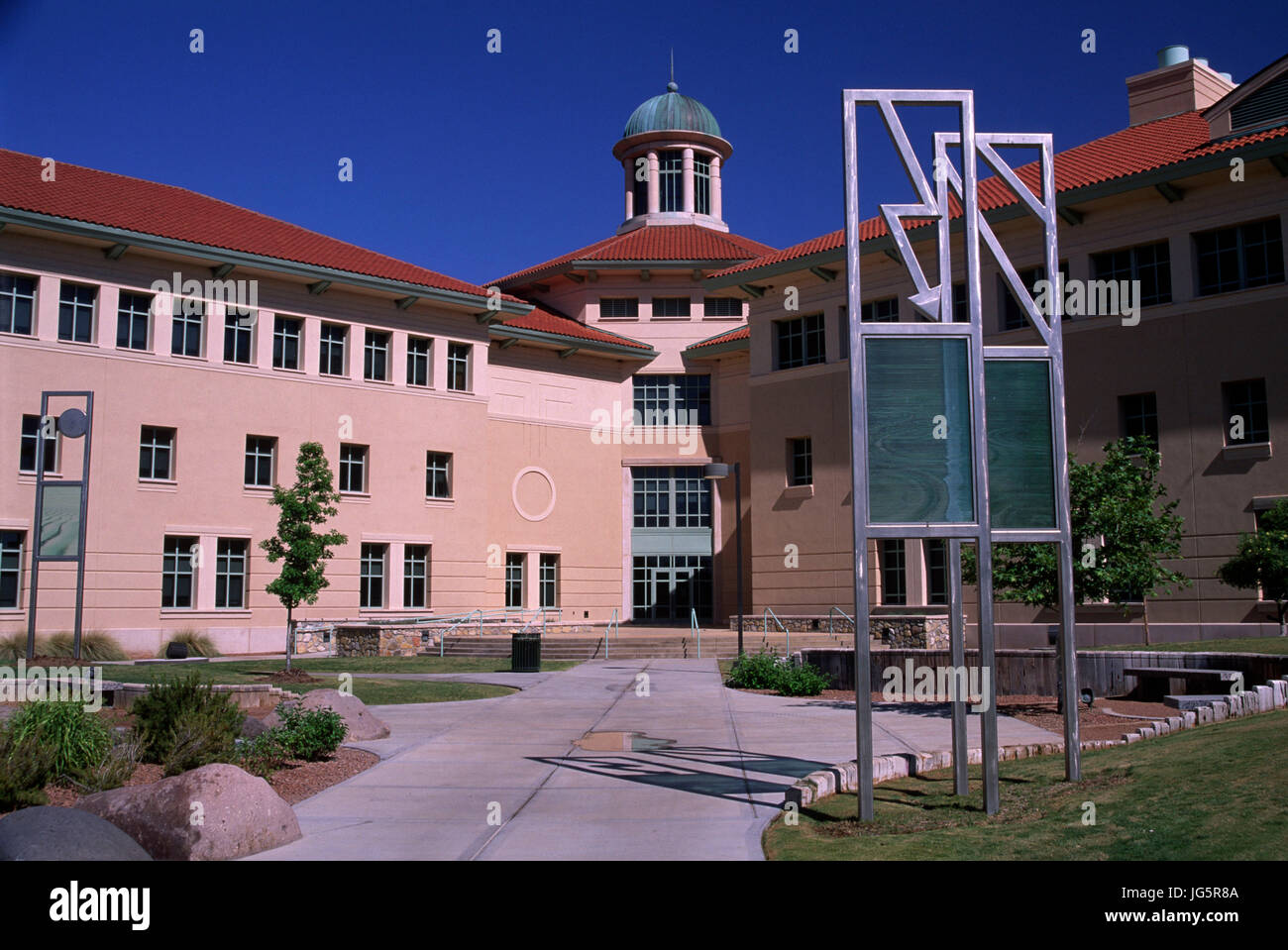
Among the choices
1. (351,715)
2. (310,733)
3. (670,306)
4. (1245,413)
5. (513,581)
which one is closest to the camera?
(310,733)

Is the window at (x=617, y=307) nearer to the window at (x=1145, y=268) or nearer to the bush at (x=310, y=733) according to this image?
the window at (x=1145, y=268)

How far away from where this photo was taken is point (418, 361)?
38.2 metres

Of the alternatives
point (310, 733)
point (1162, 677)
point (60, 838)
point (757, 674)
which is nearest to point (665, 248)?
point (757, 674)

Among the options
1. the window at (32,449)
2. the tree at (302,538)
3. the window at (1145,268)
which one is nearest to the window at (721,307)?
the window at (1145,268)

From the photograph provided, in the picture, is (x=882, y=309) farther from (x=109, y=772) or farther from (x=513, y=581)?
(x=109, y=772)

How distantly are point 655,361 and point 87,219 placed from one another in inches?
843

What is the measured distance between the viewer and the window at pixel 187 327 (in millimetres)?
32656

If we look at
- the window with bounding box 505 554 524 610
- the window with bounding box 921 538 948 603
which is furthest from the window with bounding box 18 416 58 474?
the window with bounding box 921 538 948 603

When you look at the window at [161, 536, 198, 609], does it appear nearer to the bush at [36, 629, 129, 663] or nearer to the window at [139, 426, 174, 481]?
the window at [139, 426, 174, 481]

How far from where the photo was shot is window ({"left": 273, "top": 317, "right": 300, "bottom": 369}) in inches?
1372

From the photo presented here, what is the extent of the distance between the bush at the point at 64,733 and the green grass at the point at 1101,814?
20.3 ft

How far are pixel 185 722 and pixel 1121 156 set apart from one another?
29.4 metres
